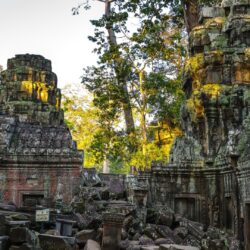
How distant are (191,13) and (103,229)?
1455 cm

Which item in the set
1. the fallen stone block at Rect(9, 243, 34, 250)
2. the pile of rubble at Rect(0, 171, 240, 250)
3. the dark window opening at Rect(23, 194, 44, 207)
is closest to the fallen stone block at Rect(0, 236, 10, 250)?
the pile of rubble at Rect(0, 171, 240, 250)

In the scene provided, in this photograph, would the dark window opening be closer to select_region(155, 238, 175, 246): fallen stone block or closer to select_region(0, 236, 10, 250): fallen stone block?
select_region(155, 238, 175, 246): fallen stone block

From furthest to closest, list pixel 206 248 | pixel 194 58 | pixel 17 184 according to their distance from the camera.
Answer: pixel 194 58, pixel 17 184, pixel 206 248

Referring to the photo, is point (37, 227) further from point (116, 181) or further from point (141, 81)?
point (141, 81)

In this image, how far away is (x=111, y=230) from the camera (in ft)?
25.2

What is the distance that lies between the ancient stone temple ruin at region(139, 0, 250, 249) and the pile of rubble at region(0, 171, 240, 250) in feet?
7.25

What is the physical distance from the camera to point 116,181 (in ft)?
48.2

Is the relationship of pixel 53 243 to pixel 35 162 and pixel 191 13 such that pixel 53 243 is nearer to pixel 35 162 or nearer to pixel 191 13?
pixel 35 162

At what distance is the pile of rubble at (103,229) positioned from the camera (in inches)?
261

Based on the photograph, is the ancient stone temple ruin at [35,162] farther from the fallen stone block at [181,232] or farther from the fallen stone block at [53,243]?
the fallen stone block at [53,243]

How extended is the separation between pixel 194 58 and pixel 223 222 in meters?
6.23

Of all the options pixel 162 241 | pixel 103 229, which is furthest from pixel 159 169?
pixel 103 229

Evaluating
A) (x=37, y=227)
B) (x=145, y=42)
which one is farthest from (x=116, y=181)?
(x=145, y=42)

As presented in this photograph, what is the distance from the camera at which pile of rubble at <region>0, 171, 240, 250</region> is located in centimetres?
662
